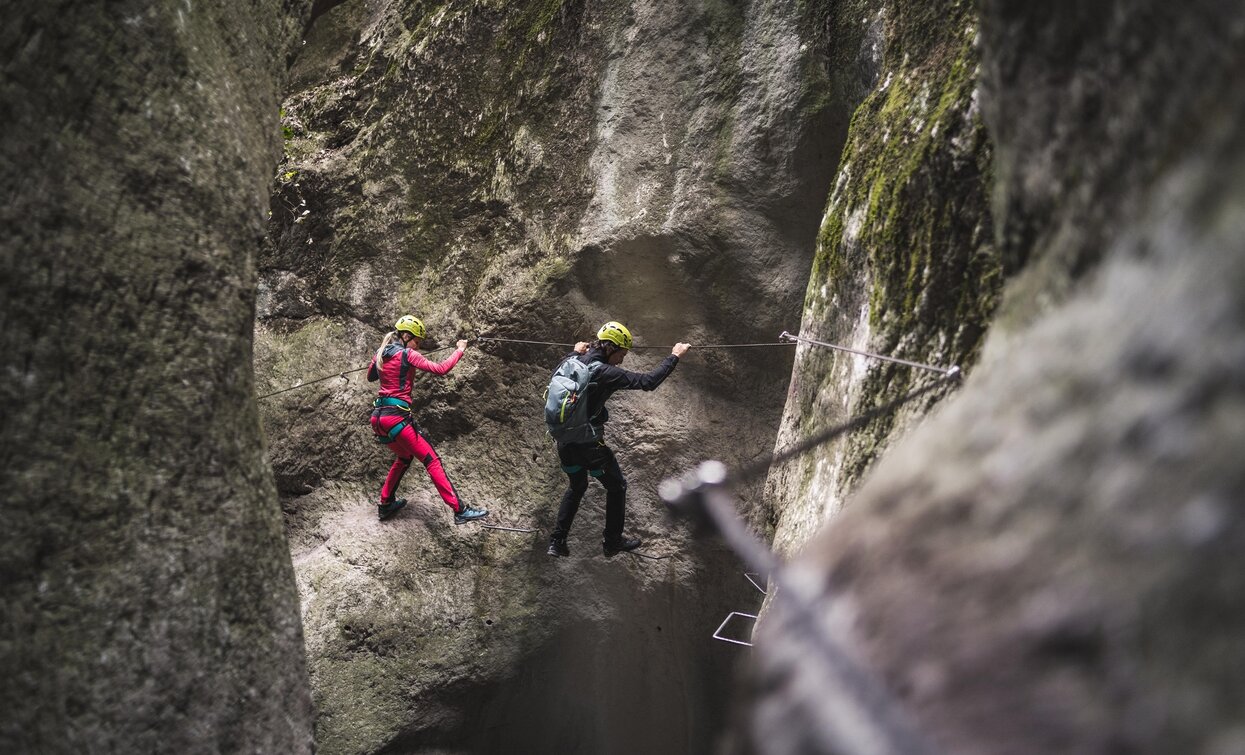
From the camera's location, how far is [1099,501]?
1.34 m

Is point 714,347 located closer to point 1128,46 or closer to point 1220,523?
point 1128,46

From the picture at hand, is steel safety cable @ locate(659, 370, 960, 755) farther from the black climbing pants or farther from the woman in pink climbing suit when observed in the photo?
the woman in pink climbing suit

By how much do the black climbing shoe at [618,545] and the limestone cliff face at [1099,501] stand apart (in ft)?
21.7

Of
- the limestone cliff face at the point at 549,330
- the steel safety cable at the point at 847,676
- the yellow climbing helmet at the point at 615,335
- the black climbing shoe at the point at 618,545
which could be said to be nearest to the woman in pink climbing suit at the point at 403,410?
the limestone cliff face at the point at 549,330

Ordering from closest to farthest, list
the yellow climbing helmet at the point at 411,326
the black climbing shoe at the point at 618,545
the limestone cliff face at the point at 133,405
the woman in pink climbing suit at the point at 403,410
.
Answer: the limestone cliff face at the point at 133,405 < the black climbing shoe at the point at 618,545 < the woman in pink climbing suit at the point at 403,410 < the yellow climbing helmet at the point at 411,326

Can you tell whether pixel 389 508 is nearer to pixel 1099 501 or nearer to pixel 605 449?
pixel 605 449

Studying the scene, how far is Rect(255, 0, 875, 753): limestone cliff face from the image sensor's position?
8.70 meters

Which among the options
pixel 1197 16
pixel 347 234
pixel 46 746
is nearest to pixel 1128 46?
pixel 1197 16

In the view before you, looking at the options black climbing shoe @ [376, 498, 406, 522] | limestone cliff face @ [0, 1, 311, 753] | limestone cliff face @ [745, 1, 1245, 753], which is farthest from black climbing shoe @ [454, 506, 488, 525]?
limestone cliff face @ [745, 1, 1245, 753]

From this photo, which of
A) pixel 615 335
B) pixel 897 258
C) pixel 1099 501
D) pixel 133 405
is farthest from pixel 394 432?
pixel 1099 501

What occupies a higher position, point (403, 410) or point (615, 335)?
point (615, 335)

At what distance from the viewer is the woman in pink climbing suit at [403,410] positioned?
8.53 meters

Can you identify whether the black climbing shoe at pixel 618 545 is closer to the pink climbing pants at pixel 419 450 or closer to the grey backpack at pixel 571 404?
the grey backpack at pixel 571 404

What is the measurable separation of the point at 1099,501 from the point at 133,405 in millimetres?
4566
